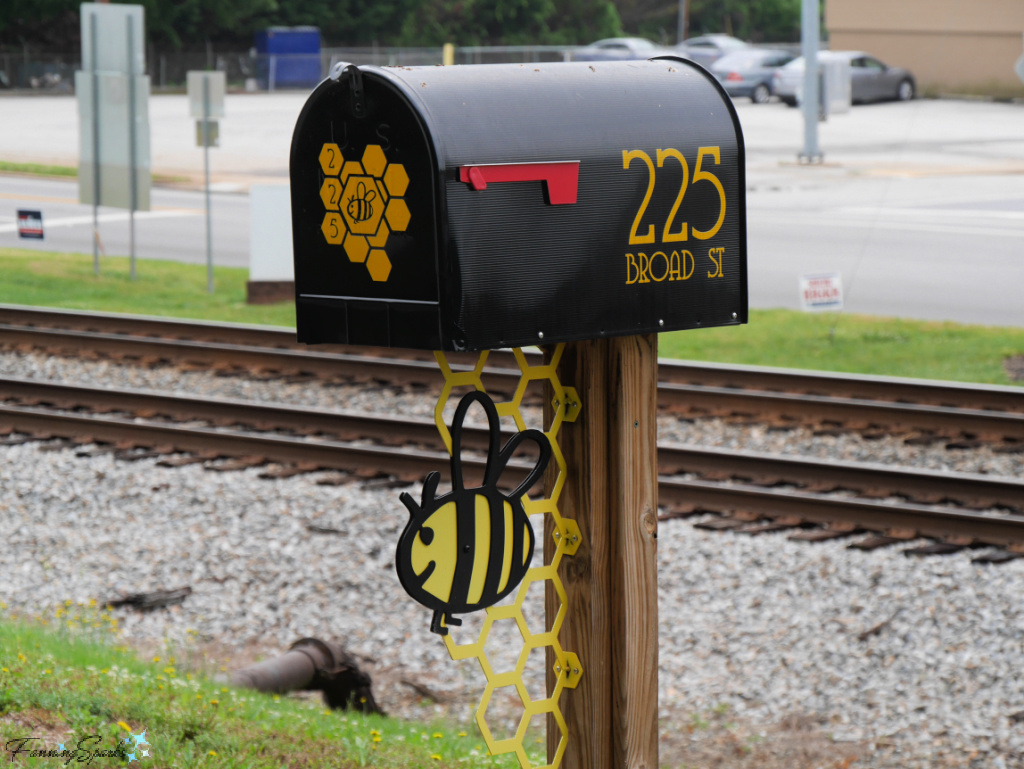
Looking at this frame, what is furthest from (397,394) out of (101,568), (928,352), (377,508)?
(928,352)

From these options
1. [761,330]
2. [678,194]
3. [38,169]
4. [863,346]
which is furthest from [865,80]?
[678,194]

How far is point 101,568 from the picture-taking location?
7047 millimetres

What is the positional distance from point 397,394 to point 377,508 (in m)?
2.85

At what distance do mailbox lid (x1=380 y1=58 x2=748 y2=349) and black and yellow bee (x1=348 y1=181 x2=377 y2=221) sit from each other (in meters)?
0.22

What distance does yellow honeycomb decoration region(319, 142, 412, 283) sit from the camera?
2.67 meters

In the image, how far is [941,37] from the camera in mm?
29906

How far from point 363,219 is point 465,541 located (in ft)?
2.42

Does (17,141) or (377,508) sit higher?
(17,141)

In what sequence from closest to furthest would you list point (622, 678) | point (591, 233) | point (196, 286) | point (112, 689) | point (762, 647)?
point (591, 233)
point (622, 678)
point (112, 689)
point (762, 647)
point (196, 286)

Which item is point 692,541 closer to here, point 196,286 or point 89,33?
point 196,286

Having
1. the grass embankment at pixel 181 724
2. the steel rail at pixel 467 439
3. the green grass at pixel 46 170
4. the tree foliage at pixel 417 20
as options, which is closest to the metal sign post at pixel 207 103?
the steel rail at pixel 467 439

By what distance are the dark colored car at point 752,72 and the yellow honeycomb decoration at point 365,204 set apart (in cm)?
4142

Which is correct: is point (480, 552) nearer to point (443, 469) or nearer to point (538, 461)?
point (538, 461)

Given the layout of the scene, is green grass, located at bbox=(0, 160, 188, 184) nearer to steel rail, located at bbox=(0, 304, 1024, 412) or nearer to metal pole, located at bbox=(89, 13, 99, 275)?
metal pole, located at bbox=(89, 13, 99, 275)
